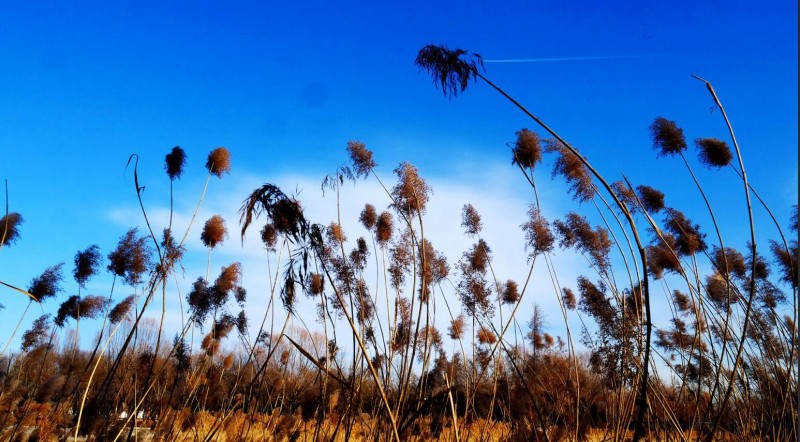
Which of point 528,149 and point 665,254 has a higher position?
point 528,149

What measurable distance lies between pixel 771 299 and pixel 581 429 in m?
3.92

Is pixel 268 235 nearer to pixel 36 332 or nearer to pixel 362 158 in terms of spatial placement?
pixel 362 158

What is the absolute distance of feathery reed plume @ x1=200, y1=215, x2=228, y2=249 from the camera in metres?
6.96

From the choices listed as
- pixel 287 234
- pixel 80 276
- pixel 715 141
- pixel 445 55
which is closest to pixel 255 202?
pixel 287 234

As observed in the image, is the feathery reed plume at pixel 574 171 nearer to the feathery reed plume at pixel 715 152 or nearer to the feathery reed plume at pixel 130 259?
the feathery reed plume at pixel 715 152

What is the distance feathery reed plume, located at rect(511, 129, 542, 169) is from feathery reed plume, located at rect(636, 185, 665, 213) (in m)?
1.80

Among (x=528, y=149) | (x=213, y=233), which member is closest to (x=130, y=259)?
(x=213, y=233)

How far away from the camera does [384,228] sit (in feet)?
19.9

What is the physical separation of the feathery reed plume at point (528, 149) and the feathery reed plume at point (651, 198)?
1798mm

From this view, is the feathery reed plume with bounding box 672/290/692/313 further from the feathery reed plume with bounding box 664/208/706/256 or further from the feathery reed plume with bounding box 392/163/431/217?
the feathery reed plume with bounding box 392/163/431/217

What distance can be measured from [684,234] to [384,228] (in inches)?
134

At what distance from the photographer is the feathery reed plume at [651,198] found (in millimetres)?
5973

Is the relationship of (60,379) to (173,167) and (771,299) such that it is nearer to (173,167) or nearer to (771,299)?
(173,167)

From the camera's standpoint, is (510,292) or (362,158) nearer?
(362,158)
